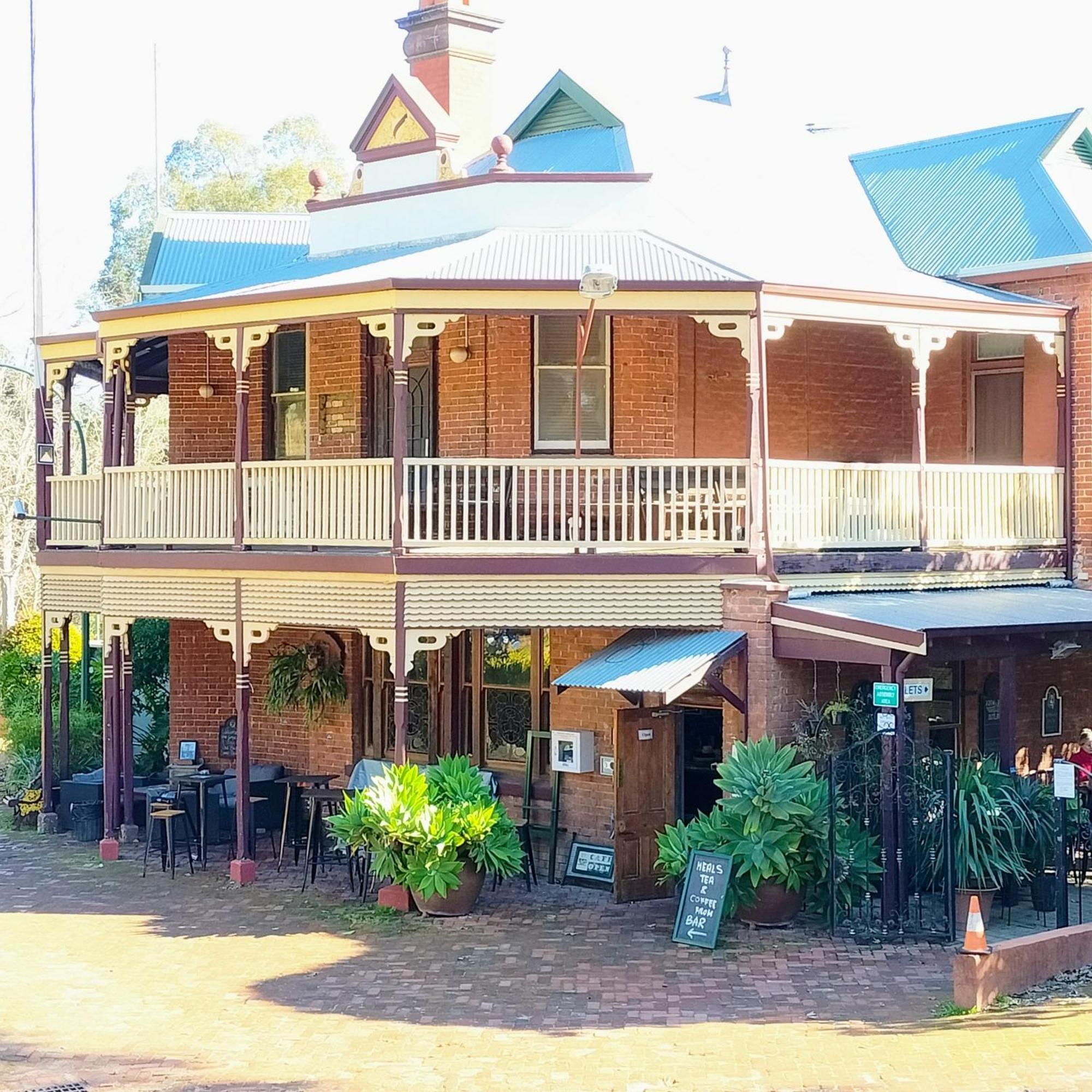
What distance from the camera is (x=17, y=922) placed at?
15.3 metres

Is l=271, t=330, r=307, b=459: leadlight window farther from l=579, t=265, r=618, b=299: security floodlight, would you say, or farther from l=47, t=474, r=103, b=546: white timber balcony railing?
l=579, t=265, r=618, b=299: security floodlight

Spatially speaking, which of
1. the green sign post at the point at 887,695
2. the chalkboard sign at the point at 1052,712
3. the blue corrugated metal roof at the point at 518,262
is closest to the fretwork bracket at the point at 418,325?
the blue corrugated metal roof at the point at 518,262

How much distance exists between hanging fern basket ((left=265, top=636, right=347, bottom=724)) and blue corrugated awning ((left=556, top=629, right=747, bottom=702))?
4.57 m

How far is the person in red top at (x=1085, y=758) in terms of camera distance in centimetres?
1650

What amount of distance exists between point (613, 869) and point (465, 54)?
37.2 feet

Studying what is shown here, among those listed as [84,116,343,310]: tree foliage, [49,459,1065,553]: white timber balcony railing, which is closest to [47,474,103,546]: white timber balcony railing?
[49,459,1065,553]: white timber balcony railing

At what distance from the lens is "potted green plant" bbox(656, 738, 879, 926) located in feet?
46.4

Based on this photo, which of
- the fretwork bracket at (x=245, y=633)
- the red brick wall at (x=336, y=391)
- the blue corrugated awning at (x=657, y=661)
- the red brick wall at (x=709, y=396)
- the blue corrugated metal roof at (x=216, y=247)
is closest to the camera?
the blue corrugated awning at (x=657, y=661)

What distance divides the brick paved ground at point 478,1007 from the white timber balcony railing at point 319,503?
3451 millimetres

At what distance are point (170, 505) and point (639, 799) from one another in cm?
578

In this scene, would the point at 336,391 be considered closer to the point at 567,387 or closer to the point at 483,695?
the point at 567,387

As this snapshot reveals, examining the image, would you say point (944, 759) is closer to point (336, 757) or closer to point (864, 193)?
point (336, 757)

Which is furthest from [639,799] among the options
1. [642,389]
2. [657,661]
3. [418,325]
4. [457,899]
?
[418,325]

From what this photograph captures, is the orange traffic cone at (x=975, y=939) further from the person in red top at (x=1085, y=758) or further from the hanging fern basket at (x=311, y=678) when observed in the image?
the hanging fern basket at (x=311, y=678)
